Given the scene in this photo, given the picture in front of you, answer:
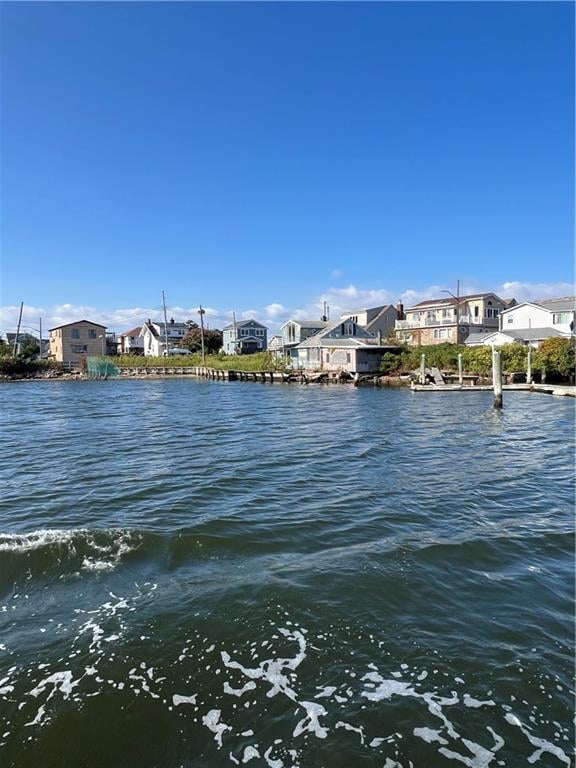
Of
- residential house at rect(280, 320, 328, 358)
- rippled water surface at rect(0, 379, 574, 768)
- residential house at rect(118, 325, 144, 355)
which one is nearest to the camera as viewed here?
rippled water surface at rect(0, 379, 574, 768)

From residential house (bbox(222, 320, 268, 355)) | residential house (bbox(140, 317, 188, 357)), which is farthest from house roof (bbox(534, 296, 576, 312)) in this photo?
residential house (bbox(140, 317, 188, 357))

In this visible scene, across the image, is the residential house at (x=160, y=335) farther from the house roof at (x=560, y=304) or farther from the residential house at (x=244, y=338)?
the house roof at (x=560, y=304)

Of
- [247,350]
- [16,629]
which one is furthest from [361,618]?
[247,350]

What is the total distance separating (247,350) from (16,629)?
80.1 m

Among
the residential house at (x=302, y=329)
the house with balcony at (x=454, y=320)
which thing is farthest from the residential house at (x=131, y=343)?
the house with balcony at (x=454, y=320)

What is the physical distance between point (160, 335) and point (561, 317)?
6824 centimetres

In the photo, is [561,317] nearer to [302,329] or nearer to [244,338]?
[302,329]

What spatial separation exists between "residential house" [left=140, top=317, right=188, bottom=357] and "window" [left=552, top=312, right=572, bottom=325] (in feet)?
206

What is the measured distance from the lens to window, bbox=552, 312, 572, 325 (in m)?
50.3

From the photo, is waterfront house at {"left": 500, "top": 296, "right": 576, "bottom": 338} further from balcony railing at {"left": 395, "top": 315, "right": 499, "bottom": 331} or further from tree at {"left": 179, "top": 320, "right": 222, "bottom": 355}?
tree at {"left": 179, "top": 320, "right": 222, "bottom": 355}

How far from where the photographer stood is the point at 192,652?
4.86 metres

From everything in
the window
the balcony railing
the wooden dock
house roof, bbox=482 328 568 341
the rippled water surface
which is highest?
the balcony railing

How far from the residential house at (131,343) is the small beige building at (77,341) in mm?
20028

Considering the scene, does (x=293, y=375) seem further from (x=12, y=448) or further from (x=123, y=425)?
(x=12, y=448)
